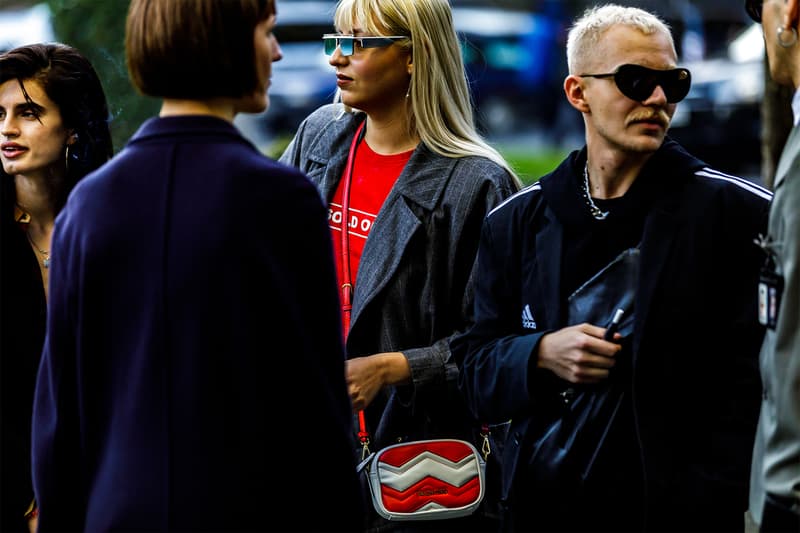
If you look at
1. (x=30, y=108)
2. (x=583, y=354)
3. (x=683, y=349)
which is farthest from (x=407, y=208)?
(x=30, y=108)

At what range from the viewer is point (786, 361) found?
2736mm

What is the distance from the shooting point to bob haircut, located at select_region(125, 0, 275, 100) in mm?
2469

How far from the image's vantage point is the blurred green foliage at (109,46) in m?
5.64

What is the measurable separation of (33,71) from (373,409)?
1.55 m

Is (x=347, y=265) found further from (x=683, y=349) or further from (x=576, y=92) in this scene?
(x=683, y=349)

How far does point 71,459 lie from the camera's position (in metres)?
2.59

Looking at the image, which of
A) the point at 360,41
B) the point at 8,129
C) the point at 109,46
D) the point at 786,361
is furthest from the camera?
the point at 109,46

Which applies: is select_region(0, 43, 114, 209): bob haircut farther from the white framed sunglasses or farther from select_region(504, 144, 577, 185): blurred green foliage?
select_region(504, 144, 577, 185): blurred green foliage

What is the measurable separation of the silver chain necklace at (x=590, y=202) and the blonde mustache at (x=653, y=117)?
0.21 metres

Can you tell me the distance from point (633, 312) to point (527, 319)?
1.22 ft

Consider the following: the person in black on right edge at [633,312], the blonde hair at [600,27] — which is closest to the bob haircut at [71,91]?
the person in black on right edge at [633,312]

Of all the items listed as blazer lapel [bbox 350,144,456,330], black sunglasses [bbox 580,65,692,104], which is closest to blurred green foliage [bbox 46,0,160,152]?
blazer lapel [bbox 350,144,456,330]

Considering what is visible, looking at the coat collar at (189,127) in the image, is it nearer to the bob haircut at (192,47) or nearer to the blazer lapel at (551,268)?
the bob haircut at (192,47)

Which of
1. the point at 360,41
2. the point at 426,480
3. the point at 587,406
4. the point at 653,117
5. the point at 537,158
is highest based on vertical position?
the point at 360,41
